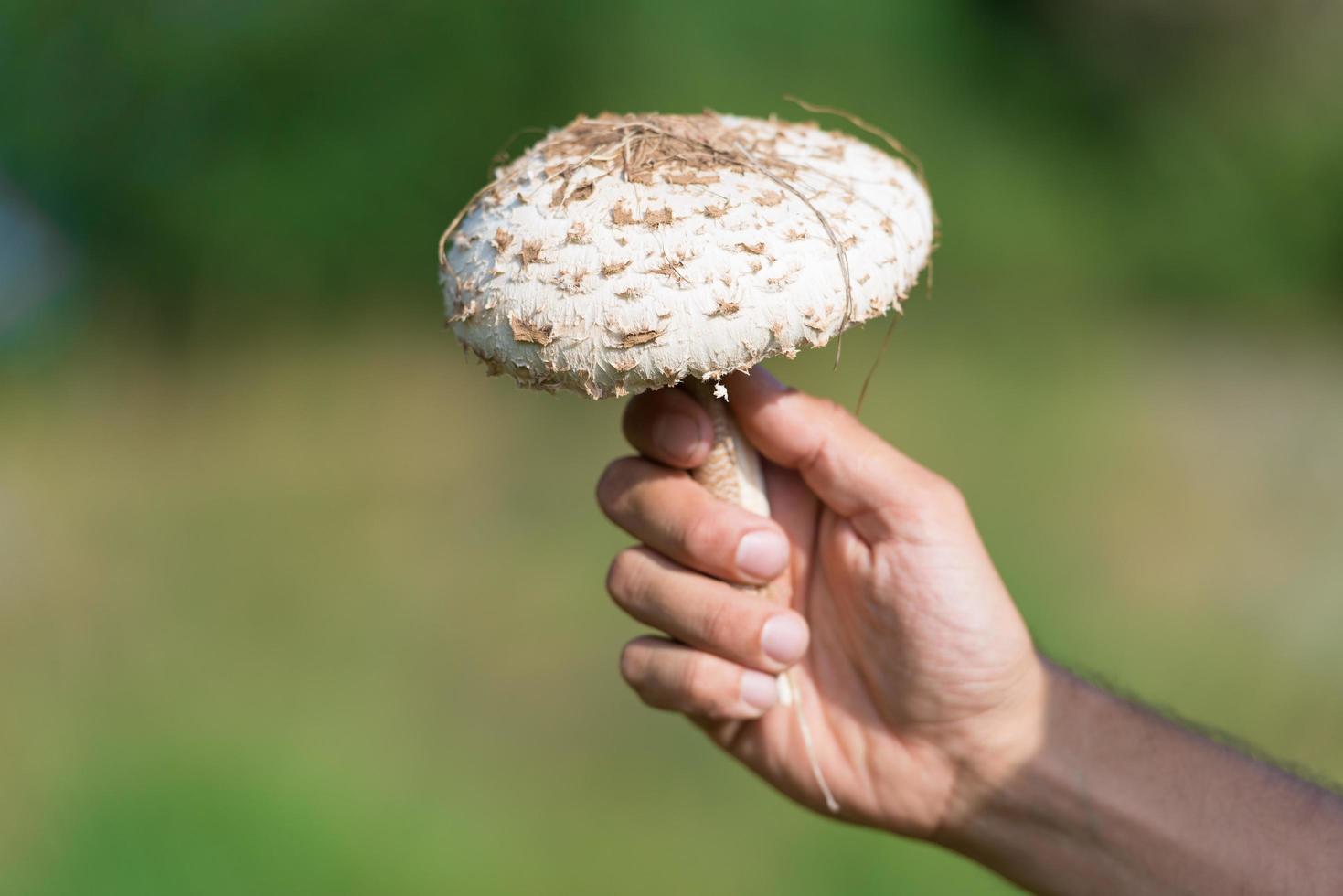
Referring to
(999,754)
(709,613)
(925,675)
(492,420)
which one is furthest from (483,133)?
(999,754)

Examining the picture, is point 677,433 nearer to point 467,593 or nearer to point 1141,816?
point 1141,816

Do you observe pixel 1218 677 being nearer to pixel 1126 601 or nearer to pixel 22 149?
pixel 1126 601

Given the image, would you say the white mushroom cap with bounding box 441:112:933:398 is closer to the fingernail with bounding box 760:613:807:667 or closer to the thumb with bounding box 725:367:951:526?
the thumb with bounding box 725:367:951:526

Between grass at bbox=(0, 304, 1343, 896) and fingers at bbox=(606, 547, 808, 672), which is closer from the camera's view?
fingers at bbox=(606, 547, 808, 672)

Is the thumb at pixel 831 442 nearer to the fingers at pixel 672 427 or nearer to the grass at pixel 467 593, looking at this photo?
the fingers at pixel 672 427

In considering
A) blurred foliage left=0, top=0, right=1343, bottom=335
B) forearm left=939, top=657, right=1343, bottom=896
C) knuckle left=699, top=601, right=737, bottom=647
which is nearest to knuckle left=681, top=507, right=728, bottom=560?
knuckle left=699, top=601, right=737, bottom=647

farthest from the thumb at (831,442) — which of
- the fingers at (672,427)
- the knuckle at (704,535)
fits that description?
the knuckle at (704,535)
